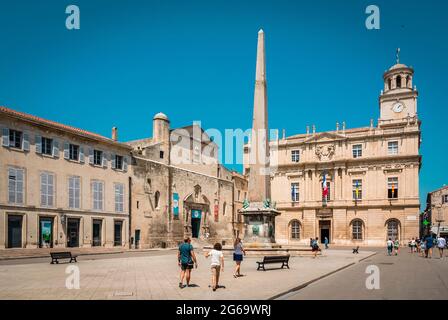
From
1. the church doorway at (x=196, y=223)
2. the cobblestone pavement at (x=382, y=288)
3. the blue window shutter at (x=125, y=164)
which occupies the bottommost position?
the church doorway at (x=196, y=223)

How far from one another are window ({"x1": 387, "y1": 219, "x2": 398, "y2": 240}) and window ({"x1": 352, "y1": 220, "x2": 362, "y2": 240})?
10.2 ft

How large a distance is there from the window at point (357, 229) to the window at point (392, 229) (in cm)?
311

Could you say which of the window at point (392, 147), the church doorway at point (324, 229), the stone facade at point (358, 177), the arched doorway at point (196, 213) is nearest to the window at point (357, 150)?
the stone facade at point (358, 177)

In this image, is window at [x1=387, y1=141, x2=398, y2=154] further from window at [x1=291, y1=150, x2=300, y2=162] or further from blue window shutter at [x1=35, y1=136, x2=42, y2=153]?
blue window shutter at [x1=35, y1=136, x2=42, y2=153]

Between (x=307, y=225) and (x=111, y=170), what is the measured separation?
88.0ft

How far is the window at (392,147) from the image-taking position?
1868 inches

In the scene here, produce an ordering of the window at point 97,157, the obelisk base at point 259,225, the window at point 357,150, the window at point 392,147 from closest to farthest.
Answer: the obelisk base at point 259,225, the window at point 97,157, the window at point 392,147, the window at point 357,150

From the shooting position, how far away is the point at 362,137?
161 feet

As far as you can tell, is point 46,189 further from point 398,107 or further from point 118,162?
point 398,107

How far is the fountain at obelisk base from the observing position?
72.7ft

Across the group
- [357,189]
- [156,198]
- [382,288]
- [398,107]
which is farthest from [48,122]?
[398,107]

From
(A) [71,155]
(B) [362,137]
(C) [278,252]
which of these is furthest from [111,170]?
(B) [362,137]

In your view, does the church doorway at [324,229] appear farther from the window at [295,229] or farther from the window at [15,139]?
the window at [15,139]

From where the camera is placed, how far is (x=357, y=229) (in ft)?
161
